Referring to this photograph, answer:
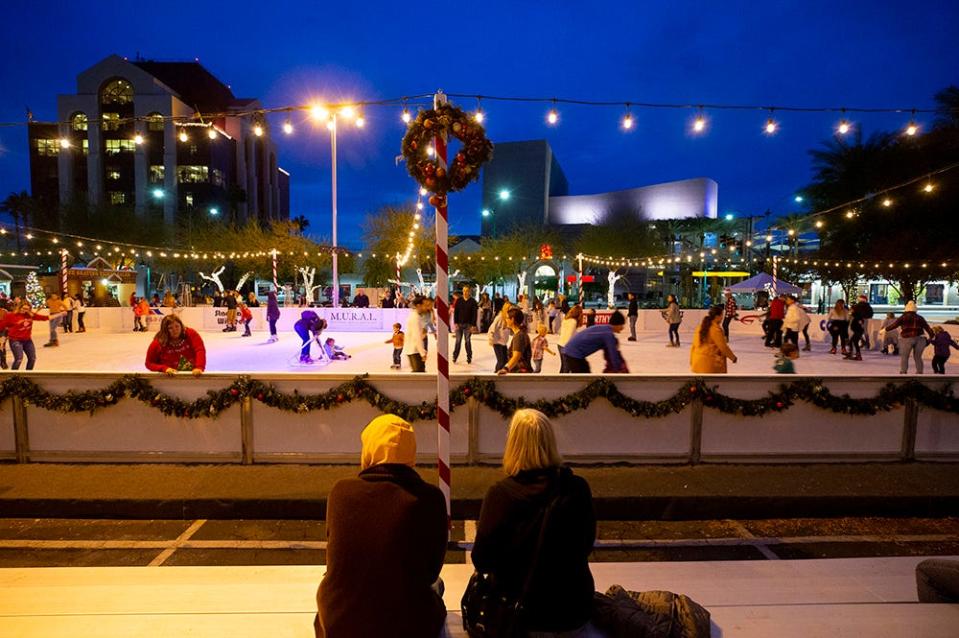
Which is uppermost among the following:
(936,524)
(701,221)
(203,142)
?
(203,142)

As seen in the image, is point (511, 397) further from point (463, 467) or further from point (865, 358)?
point (865, 358)

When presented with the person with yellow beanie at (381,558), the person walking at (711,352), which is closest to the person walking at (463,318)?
the person walking at (711,352)

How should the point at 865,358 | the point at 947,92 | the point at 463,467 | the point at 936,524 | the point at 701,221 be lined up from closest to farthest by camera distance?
the point at 936,524 → the point at 463,467 → the point at 865,358 → the point at 947,92 → the point at 701,221

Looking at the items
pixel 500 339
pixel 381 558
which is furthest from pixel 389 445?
pixel 500 339

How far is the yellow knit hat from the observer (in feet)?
7.08

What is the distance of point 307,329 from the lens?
12859 mm

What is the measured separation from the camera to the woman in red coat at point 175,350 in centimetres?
639

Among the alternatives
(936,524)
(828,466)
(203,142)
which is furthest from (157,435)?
(203,142)

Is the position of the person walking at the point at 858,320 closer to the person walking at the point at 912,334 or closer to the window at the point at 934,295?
the person walking at the point at 912,334

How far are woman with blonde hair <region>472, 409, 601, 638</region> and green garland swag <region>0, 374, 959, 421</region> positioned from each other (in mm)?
3445

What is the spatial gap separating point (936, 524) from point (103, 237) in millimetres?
46834

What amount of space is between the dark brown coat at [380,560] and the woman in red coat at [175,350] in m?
5.04

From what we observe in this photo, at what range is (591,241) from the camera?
52062 mm

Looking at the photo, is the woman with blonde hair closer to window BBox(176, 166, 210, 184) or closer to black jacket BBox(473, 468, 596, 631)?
black jacket BBox(473, 468, 596, 631)
